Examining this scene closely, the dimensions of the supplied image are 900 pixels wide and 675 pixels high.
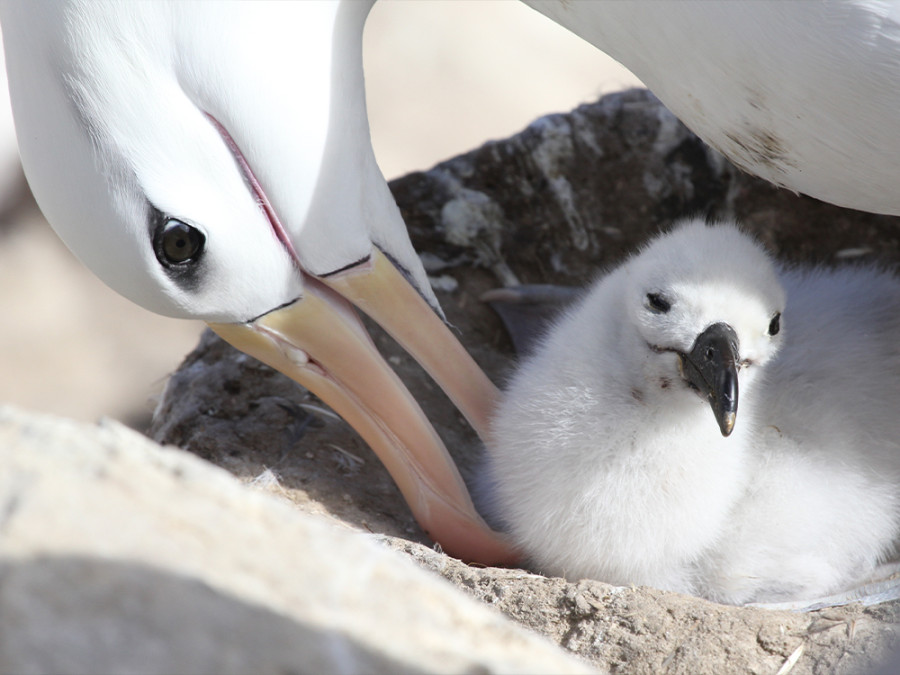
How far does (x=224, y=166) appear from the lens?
82.3 inches

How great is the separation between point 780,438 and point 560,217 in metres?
1.44

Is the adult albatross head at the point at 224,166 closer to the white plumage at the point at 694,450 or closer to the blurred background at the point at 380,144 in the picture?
the white plumage at the point at 694,450

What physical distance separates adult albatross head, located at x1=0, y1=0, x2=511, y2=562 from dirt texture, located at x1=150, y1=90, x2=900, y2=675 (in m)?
0.54

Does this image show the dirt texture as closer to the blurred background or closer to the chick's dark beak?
the chick's dark beak

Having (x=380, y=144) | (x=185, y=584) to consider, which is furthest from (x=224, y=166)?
(x=380, y=144)

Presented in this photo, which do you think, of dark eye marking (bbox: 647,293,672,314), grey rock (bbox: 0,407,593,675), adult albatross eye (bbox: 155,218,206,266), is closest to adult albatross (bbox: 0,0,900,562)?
adult albatross eye (bbox: 155,218,206,266)

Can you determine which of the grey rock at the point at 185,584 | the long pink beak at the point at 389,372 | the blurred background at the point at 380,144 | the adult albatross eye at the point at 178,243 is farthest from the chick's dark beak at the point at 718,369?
the blurred background at the point at 380,144

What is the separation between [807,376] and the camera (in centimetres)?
268

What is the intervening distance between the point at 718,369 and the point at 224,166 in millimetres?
1114

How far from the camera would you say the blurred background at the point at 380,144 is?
4.96 metres

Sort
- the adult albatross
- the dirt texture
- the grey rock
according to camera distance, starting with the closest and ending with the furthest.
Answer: the grey rock < the adult albatross < the dirt texture

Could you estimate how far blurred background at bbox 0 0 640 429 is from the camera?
4.96m

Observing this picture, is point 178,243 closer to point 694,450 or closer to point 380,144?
point 694,450

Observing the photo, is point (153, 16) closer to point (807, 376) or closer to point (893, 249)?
point (807, 376)
